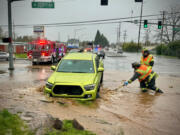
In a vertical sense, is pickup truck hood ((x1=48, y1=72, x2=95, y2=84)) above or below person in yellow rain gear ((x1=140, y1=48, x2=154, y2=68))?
below

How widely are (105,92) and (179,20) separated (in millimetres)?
54049

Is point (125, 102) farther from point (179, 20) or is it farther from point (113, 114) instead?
point (179, 20)

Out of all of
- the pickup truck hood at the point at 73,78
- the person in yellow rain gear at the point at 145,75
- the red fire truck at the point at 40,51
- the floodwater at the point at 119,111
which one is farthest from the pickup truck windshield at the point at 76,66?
the red fire truck at the point at 40,51

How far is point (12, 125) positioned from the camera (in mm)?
3535

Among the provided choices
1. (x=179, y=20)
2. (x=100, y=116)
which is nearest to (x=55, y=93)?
(x=100, y=116)

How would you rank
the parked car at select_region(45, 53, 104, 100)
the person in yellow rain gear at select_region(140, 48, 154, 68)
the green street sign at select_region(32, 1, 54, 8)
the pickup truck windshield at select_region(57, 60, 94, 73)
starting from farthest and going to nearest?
the green street sign at select_region(32, 1, 54, 8), the person in yellow rain gear at select_region(140, 48, 154, 68), the pickup truck windshield at select_region(57, 60, 94, 73), the parked car at select_region(45, 53, 104, 100)

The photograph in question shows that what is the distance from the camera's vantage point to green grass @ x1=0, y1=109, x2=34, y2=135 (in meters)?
3.29

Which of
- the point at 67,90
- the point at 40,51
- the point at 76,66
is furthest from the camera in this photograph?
the point at 40,51

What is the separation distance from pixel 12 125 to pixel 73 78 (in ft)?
10.8

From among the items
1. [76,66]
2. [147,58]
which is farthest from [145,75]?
[76,66]

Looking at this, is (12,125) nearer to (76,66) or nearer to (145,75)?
(76,66)

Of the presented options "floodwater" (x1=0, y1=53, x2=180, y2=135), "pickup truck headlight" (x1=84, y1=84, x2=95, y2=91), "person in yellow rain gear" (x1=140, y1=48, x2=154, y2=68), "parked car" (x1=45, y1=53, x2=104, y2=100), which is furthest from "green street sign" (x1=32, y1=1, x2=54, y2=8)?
"pickup truck headlight" (x1=84, y1=84, x2=95, y2=91)

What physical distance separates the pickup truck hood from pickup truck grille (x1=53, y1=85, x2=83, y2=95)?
196 millimetres

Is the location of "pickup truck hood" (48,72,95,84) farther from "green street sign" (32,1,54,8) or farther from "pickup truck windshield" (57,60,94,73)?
"green street sign" (32,1,54,8)
